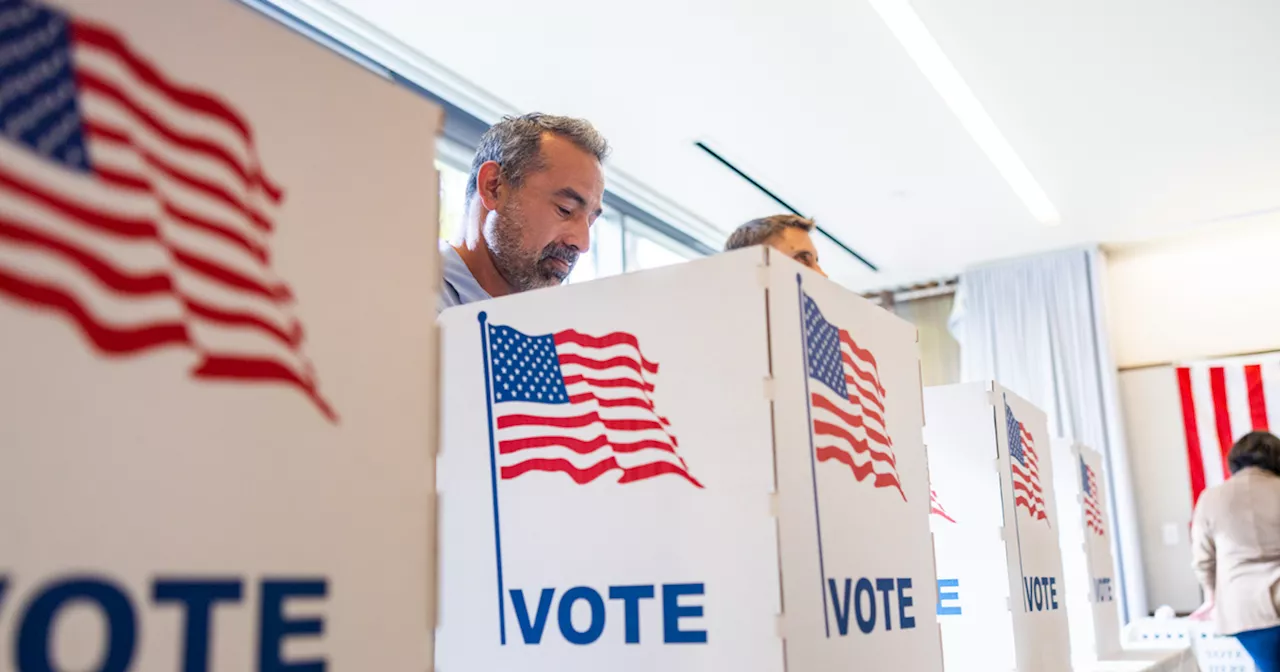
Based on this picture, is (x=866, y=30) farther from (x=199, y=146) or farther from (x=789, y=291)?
(x=199, y=146)

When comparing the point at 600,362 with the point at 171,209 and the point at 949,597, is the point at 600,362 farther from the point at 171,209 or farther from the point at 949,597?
the point at 949,597

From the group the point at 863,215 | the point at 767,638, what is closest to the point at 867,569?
the point at 767,638

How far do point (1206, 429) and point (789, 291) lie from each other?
224 inches

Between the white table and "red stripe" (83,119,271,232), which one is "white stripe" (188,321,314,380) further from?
the white table

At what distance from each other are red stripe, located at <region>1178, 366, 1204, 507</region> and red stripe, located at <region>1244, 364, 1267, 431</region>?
27 cm

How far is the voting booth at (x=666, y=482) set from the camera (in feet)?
3.00

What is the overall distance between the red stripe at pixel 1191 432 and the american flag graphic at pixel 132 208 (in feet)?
20.2

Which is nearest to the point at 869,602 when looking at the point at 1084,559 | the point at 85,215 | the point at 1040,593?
the point at 85,215

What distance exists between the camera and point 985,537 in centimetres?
170

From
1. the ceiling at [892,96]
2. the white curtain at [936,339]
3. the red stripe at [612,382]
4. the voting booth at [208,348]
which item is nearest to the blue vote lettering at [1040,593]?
the red stripe at [612,382]

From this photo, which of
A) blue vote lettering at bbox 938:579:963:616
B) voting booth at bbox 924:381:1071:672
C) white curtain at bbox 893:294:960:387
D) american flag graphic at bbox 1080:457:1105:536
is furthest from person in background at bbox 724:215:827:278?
white curtain at bbox 893:294:960:387

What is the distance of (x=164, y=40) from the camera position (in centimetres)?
50

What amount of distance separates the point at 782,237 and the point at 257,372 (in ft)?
5.96

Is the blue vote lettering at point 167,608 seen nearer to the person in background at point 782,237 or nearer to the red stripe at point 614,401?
the red stripe at point 614,401
